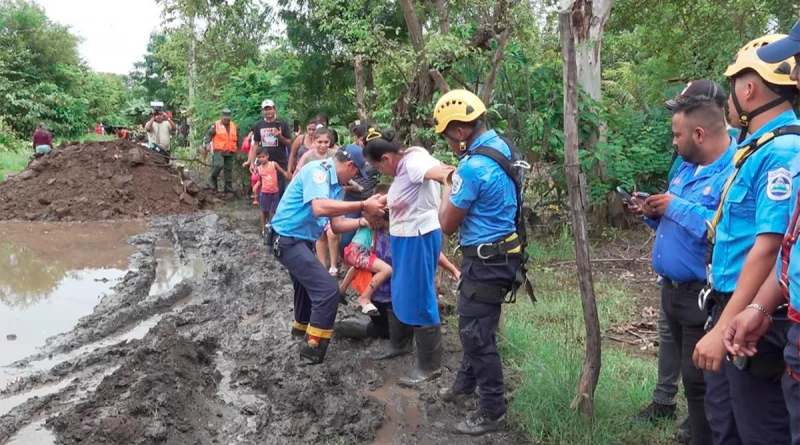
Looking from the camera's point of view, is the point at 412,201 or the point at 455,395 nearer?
the point at 455,395

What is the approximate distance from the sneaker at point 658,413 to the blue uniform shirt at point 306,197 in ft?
8.86

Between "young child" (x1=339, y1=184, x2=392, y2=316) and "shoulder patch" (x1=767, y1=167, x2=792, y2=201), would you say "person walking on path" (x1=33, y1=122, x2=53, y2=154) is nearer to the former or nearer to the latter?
"young child" (x1=339, y1=184, x2=392, y2=316)

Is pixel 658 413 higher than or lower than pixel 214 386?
higher

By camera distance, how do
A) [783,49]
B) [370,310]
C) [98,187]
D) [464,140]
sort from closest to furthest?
1. [783,49]
2. [464,140]
3. [370,310]
4. [98,187]

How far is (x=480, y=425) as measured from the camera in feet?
13.0

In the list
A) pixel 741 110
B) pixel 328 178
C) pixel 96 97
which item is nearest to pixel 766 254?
pixel 741 110

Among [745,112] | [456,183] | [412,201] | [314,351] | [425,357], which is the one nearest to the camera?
[745,112]

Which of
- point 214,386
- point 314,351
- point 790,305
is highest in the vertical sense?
point 790,305

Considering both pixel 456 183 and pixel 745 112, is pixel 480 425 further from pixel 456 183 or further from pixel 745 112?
pixel 745 112

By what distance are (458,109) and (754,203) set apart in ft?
6.08

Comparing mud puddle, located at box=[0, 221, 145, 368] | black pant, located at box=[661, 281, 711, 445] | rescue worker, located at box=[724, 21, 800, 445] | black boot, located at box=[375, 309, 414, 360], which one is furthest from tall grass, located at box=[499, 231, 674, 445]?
mud puddle, located at box=[0, 221, 145, 368]

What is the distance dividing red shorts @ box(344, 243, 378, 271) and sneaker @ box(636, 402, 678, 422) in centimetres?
256

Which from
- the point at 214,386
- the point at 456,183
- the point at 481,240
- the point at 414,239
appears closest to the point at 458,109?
the point at 456,183

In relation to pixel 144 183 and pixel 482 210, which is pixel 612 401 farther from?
pixel 144 183
